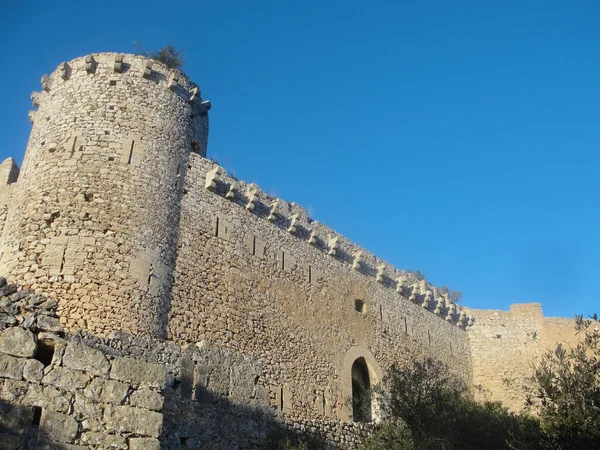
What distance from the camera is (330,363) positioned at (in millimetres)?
18672

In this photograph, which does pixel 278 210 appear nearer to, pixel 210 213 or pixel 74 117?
pixel 210 213

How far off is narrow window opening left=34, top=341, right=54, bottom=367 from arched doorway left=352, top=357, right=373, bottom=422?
45.2ft

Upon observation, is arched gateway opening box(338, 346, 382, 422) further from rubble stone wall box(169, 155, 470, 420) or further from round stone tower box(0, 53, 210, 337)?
round stone tower box(0, 53, 210, 337)

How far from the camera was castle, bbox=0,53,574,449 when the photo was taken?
12.2 meters

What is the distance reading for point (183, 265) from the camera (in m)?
15.0

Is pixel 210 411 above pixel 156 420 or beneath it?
above

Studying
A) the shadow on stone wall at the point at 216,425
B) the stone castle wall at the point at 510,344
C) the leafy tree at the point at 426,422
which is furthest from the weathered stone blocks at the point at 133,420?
the stone castle wall at the point at 510,344

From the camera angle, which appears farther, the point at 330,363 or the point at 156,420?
the point at 330,363

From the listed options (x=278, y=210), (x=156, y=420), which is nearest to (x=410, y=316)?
(x=278, y=210)

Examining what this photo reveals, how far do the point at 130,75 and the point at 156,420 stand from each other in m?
12.2

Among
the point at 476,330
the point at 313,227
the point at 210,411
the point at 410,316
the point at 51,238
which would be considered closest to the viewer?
the point at 210,411

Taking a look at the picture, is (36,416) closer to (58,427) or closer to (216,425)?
(58,427)

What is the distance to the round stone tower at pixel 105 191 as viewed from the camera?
13094 mm

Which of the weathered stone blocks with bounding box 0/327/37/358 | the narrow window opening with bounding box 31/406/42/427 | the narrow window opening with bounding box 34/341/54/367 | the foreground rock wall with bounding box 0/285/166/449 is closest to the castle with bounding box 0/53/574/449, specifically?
the foreground rock wall with bounding box 0/285/166/449
